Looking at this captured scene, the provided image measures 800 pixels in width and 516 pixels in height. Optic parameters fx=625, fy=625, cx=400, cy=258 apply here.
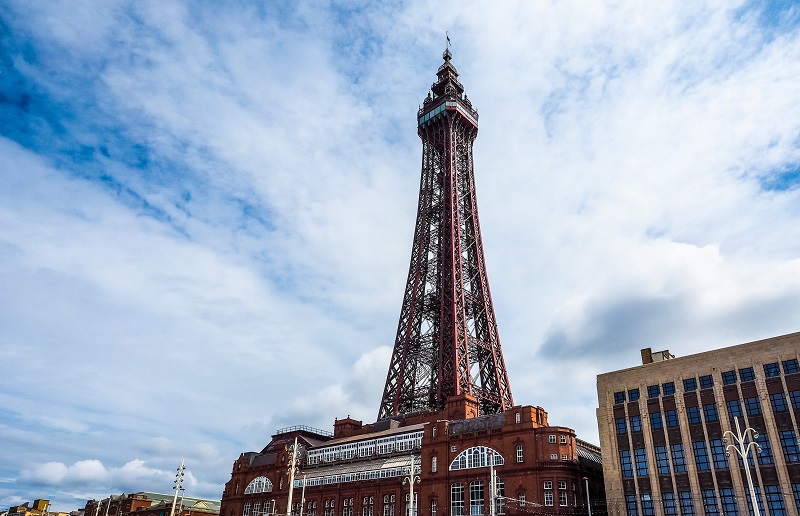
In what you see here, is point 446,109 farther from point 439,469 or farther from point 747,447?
point 747,447

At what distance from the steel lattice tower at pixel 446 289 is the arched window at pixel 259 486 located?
19021 millimetres

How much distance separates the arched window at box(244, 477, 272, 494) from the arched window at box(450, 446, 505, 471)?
33.4 meters

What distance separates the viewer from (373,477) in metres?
76.1

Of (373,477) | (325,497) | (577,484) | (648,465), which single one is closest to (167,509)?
(325,497)

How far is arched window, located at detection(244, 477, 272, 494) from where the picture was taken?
89000 millimetres

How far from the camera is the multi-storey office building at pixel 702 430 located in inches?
1919

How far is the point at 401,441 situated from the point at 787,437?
138 feet

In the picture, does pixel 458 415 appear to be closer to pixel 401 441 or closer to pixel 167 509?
pixel 401 441

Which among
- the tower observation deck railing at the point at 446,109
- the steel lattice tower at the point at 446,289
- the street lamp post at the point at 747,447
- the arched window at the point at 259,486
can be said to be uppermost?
the tower observation deck railing at the point at 446,109

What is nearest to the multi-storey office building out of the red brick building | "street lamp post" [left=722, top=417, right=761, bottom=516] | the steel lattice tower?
"street lamp post" [left=722, top=417, right=761, bottom=516]

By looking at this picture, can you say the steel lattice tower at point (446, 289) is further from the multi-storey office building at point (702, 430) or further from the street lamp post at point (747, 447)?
the street lamp post at point (747, 447)

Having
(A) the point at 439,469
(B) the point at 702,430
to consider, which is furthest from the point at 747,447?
(A) the point at 439,469

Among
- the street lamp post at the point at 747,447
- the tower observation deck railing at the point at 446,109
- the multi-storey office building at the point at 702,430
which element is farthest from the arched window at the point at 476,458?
the tower observation deck railing at the point at 446,109

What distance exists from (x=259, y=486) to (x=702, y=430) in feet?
204
